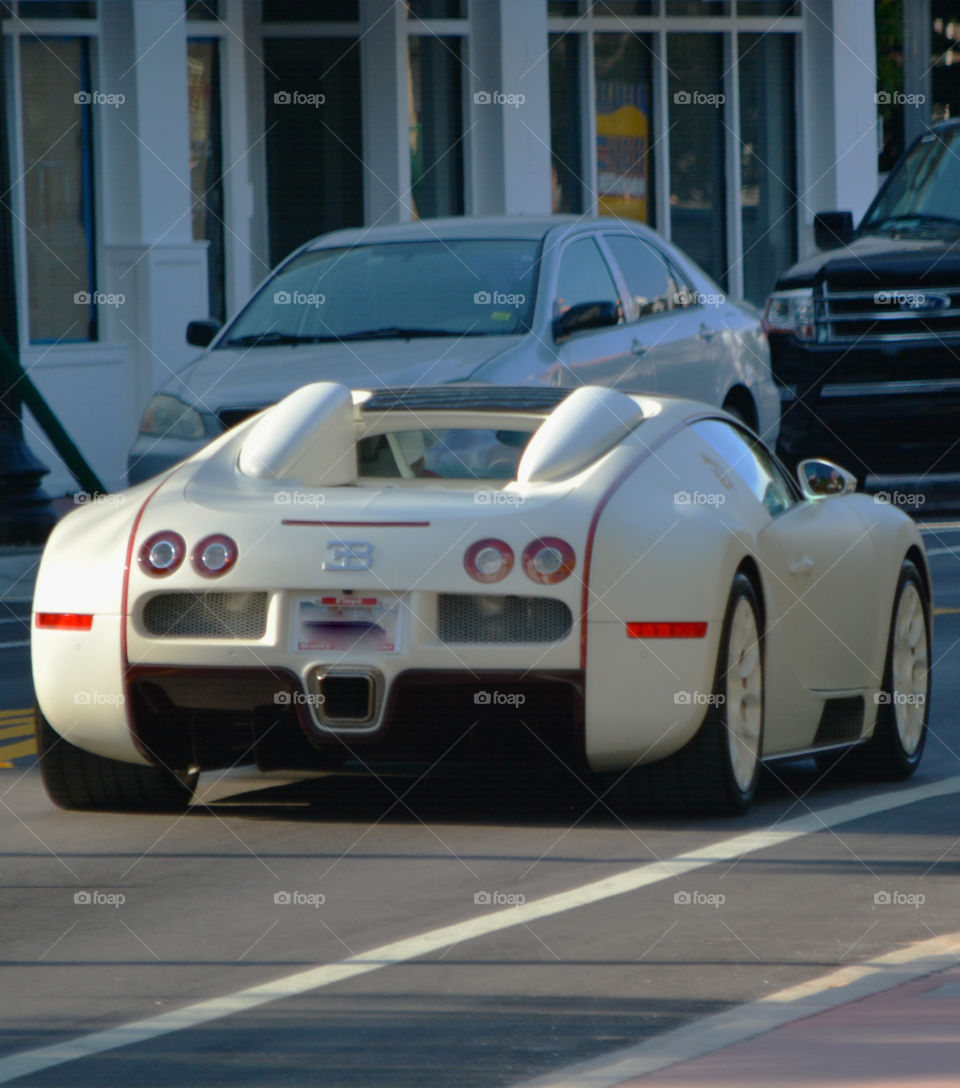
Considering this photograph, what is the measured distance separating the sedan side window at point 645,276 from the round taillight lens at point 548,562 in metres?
6.74

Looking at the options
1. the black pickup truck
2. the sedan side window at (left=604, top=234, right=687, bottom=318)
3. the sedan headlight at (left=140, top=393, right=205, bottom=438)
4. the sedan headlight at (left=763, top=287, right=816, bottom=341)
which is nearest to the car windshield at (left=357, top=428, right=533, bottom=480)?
the sedan headlight at (left=140, top=393, right=205, bottom=438)

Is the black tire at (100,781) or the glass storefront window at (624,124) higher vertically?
the glass storefront window at (624,124)

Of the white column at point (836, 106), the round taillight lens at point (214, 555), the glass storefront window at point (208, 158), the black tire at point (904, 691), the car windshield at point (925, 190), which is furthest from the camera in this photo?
the white column at point (836, 106)

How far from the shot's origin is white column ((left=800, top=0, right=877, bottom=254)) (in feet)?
84.6

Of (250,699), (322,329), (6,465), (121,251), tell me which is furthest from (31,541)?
(250,699)

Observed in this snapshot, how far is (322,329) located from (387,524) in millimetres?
5740

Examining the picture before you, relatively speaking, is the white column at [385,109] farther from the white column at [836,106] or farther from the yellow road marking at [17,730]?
the yellow road marking at [17,730]

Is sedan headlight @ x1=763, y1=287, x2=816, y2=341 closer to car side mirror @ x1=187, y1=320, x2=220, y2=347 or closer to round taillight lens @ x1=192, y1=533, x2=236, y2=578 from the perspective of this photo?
car side mirror @ x1=187, y1=320, x2=220, y2=347

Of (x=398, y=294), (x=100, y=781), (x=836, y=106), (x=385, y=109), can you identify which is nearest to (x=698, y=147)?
(x=836, y=106)

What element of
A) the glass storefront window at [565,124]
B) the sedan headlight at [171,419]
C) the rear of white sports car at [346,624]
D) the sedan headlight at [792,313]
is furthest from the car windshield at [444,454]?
the glass storefront window at [565,124]

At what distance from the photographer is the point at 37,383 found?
18078 millimetres

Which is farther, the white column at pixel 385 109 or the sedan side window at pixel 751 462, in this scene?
the white column at pixel 385 109

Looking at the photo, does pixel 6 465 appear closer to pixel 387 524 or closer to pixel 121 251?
pixel 121 251

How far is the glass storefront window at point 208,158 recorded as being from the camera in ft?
66.9
